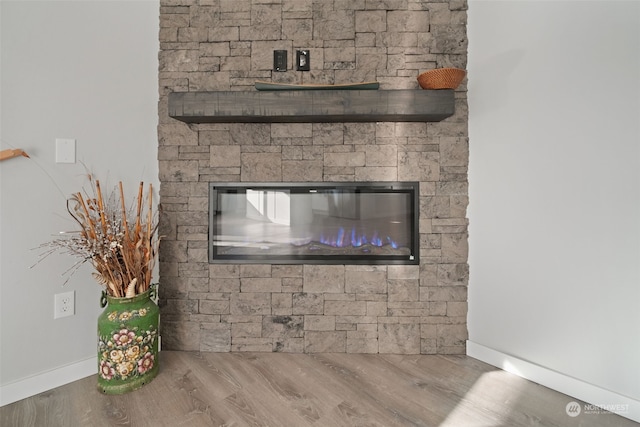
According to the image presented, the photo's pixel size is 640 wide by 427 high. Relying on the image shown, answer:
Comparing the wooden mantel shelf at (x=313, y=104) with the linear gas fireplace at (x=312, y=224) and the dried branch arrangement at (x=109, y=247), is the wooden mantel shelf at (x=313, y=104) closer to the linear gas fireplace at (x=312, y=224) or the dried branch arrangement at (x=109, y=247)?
the linear gas fireplace at (x=312, y=224)

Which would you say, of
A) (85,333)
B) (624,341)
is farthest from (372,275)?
(85,333)

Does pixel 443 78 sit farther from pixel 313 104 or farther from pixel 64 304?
pixel 64 304

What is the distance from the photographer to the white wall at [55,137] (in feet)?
4.50

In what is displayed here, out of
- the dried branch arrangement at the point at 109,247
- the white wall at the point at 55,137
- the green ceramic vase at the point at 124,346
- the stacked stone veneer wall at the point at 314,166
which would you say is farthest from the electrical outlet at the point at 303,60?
the green ceramic vase at the point at 124,346

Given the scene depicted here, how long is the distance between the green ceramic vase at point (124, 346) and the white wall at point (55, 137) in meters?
0.28

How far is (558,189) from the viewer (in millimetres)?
1411

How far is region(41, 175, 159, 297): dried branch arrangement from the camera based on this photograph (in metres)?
1.39

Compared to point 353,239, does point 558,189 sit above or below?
above

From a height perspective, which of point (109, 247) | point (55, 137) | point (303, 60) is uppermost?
point (303, 60)

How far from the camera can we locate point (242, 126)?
174 centimetres

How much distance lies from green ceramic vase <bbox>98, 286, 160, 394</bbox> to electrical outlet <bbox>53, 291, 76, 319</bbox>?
0.71ft

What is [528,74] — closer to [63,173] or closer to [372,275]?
[372,275]

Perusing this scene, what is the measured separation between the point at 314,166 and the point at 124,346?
1.32 meters

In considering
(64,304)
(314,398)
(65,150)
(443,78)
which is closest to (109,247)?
(64,304)
